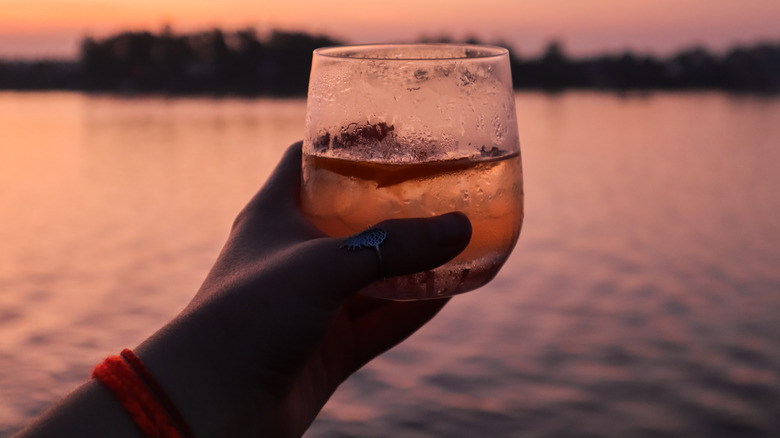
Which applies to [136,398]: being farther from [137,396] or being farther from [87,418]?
[87,418]

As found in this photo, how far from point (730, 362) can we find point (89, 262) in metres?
11.9

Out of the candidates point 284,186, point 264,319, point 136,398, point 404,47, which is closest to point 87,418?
point 136,398

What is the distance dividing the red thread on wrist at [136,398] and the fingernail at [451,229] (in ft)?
3.19

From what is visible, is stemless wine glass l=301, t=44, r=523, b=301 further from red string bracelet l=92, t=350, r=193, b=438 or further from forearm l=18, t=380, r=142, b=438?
forearm l=18, t=380, r=142, b=438

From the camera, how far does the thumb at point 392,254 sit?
226 cm

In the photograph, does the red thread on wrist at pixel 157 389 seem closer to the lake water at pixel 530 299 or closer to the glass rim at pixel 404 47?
the lake water at pixel 530 299

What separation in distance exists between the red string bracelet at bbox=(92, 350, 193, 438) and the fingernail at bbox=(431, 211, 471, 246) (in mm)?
957

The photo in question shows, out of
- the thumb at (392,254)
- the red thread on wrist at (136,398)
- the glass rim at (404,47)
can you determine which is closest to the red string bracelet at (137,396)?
the red thread on wrist at (136,398)

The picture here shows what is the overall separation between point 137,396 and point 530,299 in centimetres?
1100

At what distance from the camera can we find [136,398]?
223 cm

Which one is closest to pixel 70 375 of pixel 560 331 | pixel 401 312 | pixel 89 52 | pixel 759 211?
pixel 560 331

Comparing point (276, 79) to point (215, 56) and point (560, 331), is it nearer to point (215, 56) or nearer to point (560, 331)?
point (215, 56)

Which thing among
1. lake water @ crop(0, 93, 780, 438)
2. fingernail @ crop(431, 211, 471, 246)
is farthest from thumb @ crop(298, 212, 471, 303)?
lake water @ crop(0, 93, 780, 438)

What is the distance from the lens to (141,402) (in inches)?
88.0
